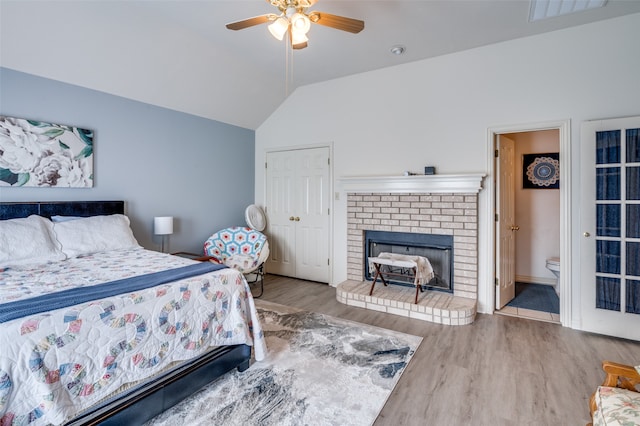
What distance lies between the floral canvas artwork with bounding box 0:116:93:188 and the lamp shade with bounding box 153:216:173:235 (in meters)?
0.75

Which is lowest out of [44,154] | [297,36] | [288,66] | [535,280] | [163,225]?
[535,280]

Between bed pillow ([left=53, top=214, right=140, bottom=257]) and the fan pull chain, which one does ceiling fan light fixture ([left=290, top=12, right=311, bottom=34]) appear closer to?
the fan pull chain

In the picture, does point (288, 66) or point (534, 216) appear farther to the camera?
point (534, 216)

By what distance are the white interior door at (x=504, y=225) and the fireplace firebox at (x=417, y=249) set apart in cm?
51

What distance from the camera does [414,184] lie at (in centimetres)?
377

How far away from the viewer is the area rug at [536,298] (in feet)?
12.1

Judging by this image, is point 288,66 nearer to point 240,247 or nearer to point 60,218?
point 240,247

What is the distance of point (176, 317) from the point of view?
190cm

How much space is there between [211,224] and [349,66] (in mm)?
2895

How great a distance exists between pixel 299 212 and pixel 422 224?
1.91 m

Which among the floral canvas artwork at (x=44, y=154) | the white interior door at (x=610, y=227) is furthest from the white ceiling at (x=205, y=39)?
the white interior door at (x=610, y=227)

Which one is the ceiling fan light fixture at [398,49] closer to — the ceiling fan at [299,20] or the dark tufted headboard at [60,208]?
the ceiling fan at [299,20]

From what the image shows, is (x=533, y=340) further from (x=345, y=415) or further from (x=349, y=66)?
(x=349, y=66)

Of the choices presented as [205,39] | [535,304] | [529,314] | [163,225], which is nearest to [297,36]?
[205,39]
